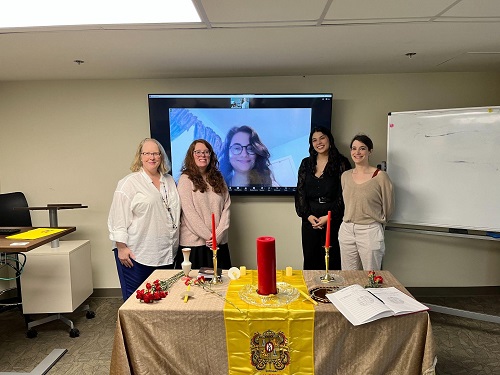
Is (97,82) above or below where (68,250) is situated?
above

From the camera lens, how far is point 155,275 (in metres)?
1.89

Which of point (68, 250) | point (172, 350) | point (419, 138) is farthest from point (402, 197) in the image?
point (68, 250)

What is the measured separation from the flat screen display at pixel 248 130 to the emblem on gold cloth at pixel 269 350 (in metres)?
1.78

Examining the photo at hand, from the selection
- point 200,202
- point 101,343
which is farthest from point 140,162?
point 101,343

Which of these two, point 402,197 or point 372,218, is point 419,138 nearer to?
point 402,197

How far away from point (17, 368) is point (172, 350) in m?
1.56

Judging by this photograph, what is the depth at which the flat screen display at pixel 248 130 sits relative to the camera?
3.01 metres

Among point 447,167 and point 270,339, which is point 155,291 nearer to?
point 270,339

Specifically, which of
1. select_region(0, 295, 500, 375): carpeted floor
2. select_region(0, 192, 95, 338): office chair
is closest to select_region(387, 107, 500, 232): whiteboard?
select_region(0, 295, 500, 375): carpeted floor

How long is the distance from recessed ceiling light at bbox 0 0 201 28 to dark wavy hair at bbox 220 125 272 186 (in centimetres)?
139

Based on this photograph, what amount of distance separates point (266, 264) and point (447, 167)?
1967 millimetres

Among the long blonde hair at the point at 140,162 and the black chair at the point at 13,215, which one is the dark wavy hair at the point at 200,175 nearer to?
the long blonde hair at the point at 140,162

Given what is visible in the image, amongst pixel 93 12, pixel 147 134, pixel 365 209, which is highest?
pixel 93 12

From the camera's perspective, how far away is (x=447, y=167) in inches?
105
